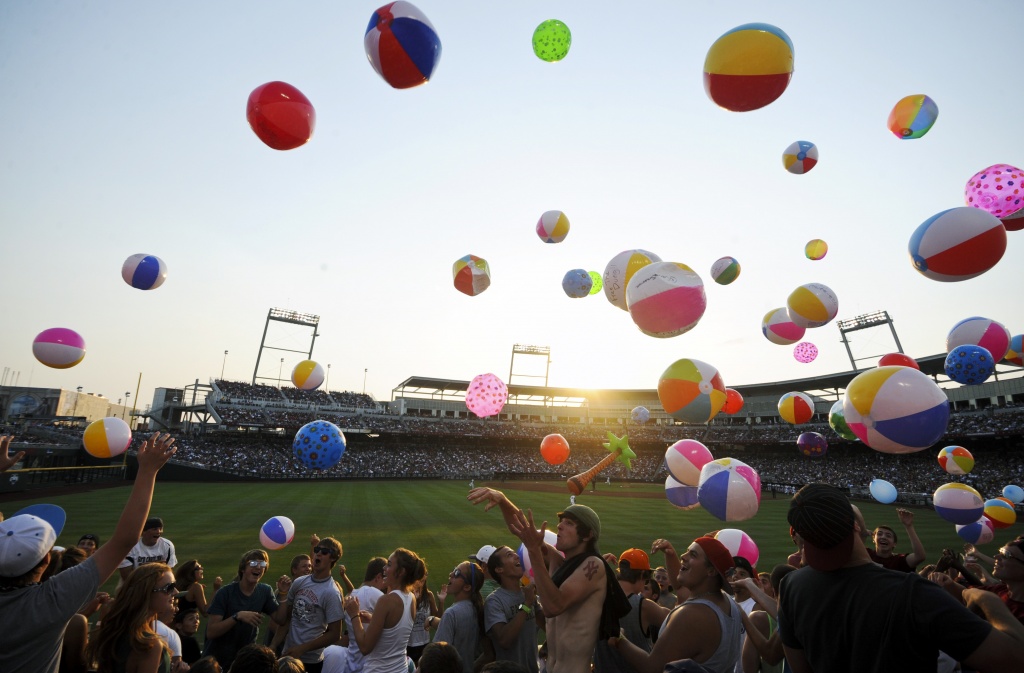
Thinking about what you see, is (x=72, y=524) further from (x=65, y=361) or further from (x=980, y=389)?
(x=980, y=389)

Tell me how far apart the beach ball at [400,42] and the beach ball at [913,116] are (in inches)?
315

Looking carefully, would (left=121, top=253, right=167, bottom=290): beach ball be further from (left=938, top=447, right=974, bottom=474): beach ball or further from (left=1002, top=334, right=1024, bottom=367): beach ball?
(left=1002, top=334, right=1024, bottom=367): beach ball

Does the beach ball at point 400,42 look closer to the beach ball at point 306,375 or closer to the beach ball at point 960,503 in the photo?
the beach ball at point 306,375

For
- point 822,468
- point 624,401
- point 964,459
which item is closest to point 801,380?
point 822,468

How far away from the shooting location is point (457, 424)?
5634cm

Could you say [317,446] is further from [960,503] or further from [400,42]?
[960,503]

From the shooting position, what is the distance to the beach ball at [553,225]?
11617mm

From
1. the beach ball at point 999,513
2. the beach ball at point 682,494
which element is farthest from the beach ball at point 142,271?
the beach ball at point 999,513

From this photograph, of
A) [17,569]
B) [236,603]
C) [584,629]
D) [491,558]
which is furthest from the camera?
[236,603]

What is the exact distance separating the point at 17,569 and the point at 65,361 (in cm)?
954

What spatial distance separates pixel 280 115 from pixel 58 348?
23.0ft

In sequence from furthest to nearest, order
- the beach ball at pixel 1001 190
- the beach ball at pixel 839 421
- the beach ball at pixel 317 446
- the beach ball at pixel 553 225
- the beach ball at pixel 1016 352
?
the beach ball at pixel 553 225 < the beach ball at pixel 1016 352 < the beach ball at pixel 839 421 < the beach ball at pixel 317 446 < the beach ball at pixel 1001 190

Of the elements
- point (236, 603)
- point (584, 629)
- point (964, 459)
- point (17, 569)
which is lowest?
point (236, 603)

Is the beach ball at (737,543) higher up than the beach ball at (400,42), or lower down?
lower down
